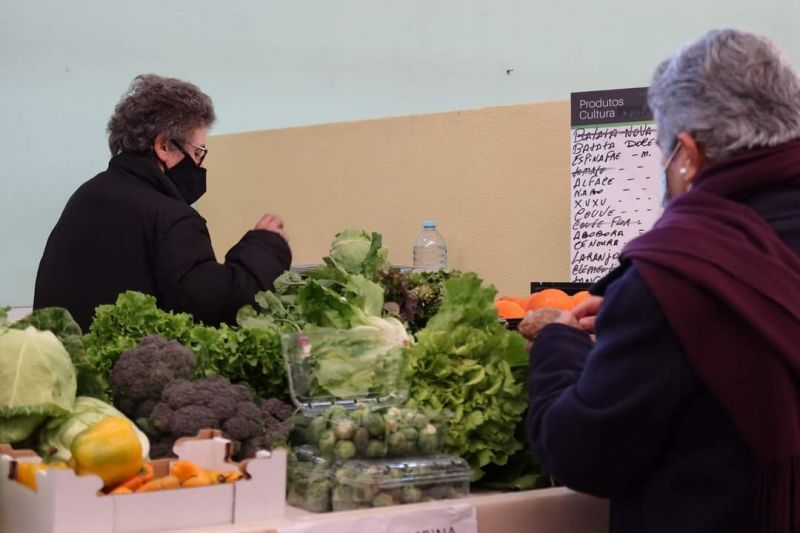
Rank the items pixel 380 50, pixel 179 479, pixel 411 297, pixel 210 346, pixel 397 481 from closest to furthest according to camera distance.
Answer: pixel 179 479 → pixel 397 481 → pixel 210 346 → pixel 411 297 → pixel 380 50

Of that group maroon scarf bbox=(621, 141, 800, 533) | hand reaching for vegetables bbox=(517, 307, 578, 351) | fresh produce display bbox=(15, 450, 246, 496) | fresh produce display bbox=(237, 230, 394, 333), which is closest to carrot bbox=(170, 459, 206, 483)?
fresh produce display bbox=(15, 450, 246, 496)

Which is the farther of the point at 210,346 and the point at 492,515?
the point at 210,346

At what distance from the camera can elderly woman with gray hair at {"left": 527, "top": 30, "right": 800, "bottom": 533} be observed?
1.67m

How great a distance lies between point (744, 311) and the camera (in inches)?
64.9

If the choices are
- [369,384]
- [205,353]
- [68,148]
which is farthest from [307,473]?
[68,148]

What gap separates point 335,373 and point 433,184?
8.35 ft

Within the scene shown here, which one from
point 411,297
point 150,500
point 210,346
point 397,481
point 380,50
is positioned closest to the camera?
point 150,500

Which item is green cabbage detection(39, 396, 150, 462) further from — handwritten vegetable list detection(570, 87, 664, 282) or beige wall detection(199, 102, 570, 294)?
beige wall detection(199, 102, 570, 294)

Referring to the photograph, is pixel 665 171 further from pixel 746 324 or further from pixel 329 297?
pixel 329 297

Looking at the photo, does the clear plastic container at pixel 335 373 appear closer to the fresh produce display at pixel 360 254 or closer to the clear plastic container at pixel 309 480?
the clear plastic container at pixel 309 480

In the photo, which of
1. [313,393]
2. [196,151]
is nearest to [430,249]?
[196,151]

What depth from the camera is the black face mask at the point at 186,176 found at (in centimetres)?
380

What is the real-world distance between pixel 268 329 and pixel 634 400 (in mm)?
1004

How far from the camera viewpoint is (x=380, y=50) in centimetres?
604
